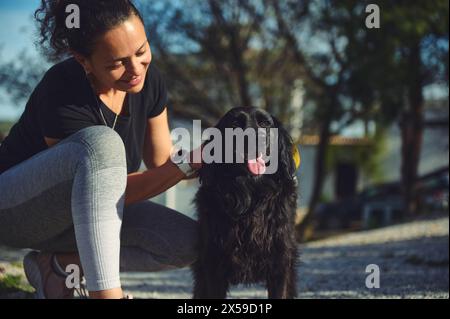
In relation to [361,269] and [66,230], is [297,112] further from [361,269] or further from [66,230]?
[66,230]

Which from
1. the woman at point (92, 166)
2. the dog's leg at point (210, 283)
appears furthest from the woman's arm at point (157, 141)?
the dog's leg at point (210, 283)

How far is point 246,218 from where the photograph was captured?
8.63 ft

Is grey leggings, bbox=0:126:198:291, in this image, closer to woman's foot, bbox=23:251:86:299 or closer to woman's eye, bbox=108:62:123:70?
woman's foot, bbox=23:251:86:299

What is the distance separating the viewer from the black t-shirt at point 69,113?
245 centimetres

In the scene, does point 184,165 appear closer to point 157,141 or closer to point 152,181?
point 152,181

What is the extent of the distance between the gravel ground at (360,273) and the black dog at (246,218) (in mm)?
704

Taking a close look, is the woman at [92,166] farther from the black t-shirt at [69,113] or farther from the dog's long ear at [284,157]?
the dog's long ear at [284,157]

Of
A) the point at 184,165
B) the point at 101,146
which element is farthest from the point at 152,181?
the point at 101,146

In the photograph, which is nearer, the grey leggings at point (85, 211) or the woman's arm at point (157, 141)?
the grey leggings at point (85, 211)

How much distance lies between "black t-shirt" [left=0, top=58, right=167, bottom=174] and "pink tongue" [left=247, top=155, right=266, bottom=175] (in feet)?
1.94

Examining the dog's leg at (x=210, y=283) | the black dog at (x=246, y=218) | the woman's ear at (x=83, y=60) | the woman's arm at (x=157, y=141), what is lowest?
the dog's leg at (x=210, y=283)

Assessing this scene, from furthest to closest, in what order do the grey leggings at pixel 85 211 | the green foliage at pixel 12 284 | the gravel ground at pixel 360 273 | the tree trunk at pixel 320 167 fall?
the tree trunk at pixel 320 167, the gravel ground at pixel 360 273, the green foliage at pixel 12 284, the grey leggings at pixel 85 211

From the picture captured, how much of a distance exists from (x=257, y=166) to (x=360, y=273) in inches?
99.5

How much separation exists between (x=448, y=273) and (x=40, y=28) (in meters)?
3.54
